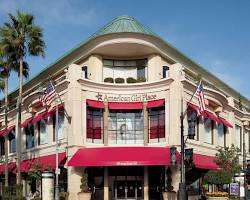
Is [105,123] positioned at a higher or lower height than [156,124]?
higher

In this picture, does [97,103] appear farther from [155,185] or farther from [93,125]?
[155,185]

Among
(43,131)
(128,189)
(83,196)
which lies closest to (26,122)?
(43,131)

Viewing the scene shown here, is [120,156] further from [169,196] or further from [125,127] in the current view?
[169,196]

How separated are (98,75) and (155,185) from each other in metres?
11.6

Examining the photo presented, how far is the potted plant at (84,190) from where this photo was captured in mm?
41938

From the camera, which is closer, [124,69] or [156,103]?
[156,103]

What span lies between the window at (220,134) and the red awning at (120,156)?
1154 centimetres

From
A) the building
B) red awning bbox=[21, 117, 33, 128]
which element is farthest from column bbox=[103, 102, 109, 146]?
red awning bbox=[21, 117, 33, 128]

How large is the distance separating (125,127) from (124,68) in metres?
6.27

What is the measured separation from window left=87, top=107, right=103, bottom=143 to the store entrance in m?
4.48

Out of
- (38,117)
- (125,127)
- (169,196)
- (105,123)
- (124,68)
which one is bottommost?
(169,196)

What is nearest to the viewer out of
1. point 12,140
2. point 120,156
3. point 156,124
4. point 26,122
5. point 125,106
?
point 120,156

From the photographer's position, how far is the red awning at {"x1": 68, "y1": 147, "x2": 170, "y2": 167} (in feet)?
135

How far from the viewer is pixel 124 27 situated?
48.0 m
